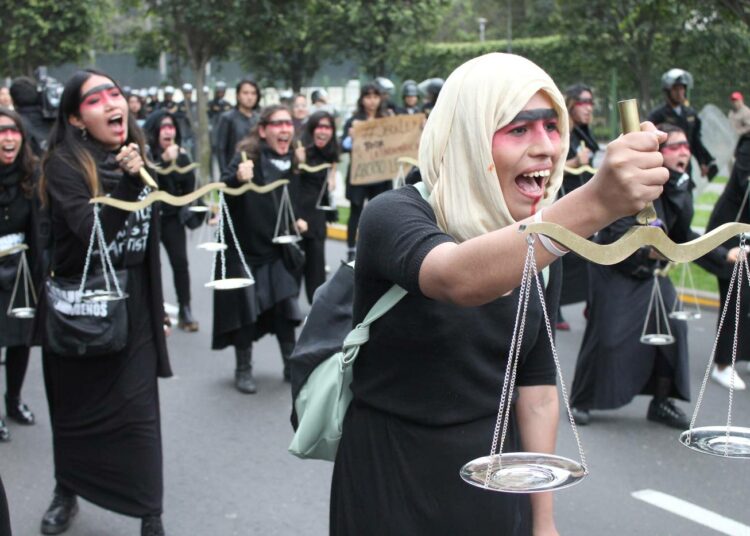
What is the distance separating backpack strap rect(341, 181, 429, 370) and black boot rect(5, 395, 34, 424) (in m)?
4.84

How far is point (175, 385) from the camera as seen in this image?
7.90 metres

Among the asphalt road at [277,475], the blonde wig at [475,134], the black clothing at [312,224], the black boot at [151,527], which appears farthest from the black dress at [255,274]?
the blonde wig at [475,134]

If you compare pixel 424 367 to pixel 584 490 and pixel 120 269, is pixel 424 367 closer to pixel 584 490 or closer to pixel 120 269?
pixel 120 269

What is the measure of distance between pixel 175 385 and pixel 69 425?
3.10m

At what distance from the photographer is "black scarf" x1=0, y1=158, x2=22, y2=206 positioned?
6367 mm

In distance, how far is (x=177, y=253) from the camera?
9.84m

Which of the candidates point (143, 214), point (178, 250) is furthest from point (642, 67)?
point (143, 214)

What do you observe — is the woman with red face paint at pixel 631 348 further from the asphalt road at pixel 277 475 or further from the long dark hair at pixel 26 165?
the long dark hair at pixel 26 165

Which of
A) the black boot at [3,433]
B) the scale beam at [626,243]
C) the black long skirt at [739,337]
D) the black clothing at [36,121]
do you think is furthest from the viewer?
the black clothing at [36,121]

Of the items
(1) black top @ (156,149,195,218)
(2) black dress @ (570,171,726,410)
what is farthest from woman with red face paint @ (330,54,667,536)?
(1) black top @ (156,149,195,218)

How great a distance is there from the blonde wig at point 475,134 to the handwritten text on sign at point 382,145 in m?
9.23

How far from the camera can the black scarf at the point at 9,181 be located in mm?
6367

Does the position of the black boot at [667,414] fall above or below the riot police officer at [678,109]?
below

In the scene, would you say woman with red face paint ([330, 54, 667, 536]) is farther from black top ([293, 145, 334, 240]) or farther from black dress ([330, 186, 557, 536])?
black top ([293, 145, 334, 240])
